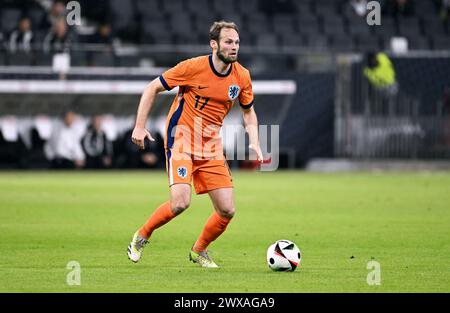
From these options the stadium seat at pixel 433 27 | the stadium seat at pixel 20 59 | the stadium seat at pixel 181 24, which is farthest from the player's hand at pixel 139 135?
the stadium seat at pixel 433 27

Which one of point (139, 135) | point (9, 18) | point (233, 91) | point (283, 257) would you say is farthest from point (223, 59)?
point (9, 18)

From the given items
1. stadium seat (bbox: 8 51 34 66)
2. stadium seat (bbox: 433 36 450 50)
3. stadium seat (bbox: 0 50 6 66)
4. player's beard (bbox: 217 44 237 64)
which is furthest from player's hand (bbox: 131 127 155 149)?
stadium seat (bbox: 433 36 450 50)

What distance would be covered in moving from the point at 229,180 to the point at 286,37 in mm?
24742

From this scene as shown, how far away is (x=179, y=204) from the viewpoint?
12.0 meters

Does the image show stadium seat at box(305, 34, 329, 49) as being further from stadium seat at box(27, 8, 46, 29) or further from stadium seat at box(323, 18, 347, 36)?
stadium seat at box(27, 8, 46, 29)

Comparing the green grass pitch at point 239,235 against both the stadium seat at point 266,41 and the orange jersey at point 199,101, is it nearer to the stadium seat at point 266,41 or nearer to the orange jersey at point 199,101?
the orange jersey at point 199,101

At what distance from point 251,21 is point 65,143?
8413mm

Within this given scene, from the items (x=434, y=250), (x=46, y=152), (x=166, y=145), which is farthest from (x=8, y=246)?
(x=46, y=152)

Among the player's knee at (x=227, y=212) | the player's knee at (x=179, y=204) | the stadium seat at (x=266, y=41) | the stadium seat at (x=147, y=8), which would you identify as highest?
the stadium seat at (x=147, y=8)

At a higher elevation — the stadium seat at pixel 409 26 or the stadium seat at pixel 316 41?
the stadium seat at pixel 409 26

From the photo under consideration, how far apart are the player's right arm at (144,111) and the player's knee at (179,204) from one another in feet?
2.20

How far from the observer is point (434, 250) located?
13961 millimetres

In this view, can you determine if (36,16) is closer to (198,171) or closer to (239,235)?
(239,235)

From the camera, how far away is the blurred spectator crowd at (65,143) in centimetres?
3122
